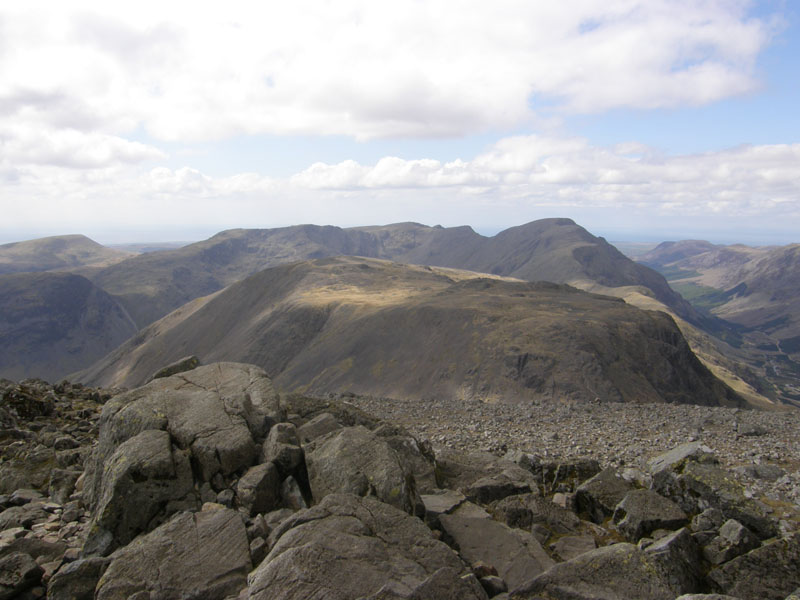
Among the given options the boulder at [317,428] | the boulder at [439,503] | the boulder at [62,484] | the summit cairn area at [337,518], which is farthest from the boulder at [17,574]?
the boulder at [439,503]

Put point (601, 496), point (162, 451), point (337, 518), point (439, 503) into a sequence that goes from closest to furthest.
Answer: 1. point (337, 518)
2. point (162, 451)
3. point (439, 503)
4. point (601, 496)

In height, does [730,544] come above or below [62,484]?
below

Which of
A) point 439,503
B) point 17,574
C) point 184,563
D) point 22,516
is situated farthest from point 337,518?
point 22,516

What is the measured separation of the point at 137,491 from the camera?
10062 mm

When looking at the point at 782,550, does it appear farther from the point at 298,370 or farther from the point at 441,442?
the point at 298,370

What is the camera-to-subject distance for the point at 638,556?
859cm

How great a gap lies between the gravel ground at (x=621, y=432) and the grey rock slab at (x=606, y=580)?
8658 mm

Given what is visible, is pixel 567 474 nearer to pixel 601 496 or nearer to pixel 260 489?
pixel 601 496

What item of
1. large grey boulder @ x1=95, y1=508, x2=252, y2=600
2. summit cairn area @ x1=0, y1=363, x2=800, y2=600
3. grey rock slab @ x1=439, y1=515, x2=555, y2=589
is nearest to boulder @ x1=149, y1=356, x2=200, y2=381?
summit cairn area @ x1=0, y1=363, x2=800, y2=600

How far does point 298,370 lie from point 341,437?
72.8 metres

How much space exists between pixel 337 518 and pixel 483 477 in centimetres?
653

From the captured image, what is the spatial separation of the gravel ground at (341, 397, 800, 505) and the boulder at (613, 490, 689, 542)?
5377 mm

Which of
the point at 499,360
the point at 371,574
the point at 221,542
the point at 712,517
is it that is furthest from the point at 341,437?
the point at 499,360

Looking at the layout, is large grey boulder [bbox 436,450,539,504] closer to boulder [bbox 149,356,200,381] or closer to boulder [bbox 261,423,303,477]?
boulder [bbox 261,423,303,477]
